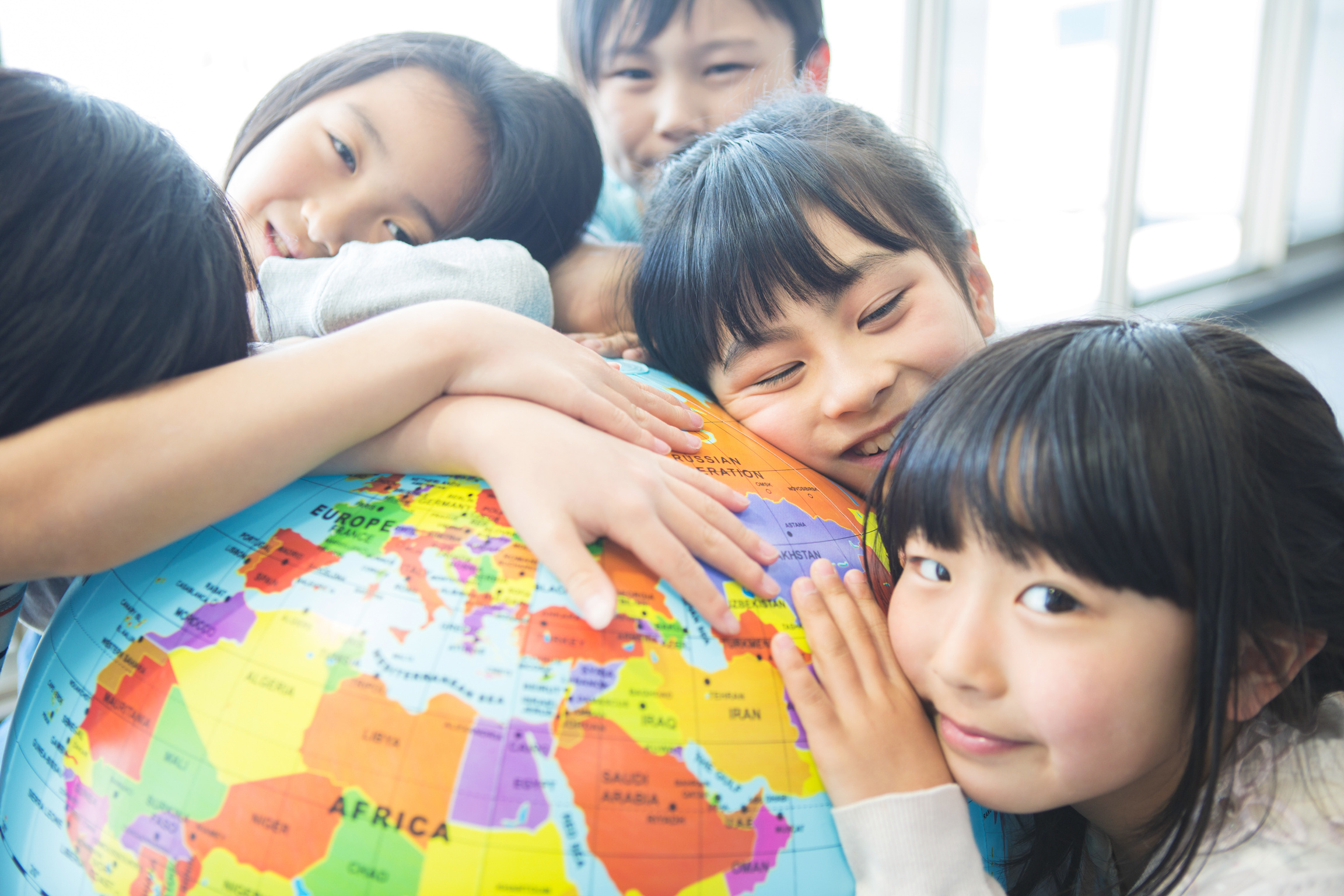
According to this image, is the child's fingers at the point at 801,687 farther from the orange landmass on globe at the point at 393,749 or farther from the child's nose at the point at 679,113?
the child's nose at the point at 679,113

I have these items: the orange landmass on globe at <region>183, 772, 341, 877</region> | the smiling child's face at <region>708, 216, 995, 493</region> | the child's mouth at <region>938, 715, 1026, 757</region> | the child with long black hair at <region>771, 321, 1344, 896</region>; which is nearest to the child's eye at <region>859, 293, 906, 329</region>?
the smiling child's face at <region>708, 216, 995, 493</region>

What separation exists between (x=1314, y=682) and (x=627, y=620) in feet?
1.81

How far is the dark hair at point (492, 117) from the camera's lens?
114 cm

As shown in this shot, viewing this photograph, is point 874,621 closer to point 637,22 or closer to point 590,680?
point 590,680

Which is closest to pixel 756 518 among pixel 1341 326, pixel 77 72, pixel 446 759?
pixel 446 759

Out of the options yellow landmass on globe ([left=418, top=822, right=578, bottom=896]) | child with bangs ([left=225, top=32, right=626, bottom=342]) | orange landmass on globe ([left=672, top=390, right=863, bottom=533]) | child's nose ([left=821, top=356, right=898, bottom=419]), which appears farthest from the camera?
child with bangs ([left=225, top=32, right=626, bottom=342])

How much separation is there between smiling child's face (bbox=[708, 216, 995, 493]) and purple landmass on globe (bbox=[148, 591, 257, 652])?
1.70 ft

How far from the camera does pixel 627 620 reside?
23.0 inches

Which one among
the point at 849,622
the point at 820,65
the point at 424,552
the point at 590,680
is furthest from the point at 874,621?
the point at 820,65

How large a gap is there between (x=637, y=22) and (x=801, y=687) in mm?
1208

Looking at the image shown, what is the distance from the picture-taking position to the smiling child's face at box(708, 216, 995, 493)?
862mm

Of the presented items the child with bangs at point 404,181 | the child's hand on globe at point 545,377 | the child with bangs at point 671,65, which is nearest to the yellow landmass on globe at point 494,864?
the child's hand on globe at point 545,377

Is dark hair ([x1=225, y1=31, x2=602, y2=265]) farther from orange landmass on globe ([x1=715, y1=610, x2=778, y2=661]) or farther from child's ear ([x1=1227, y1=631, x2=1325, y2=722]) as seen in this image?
child's ear ([x1=1227, y1=631, x2=1325, y2=722])

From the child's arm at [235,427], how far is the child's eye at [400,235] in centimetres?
45
